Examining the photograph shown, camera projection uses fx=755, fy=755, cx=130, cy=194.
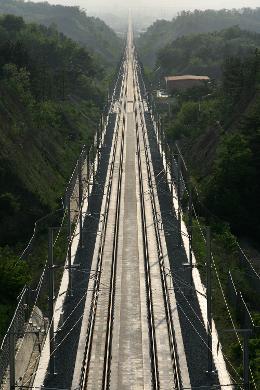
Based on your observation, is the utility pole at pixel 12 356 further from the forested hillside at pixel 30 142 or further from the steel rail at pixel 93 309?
the forested hillside at pixel 30 142

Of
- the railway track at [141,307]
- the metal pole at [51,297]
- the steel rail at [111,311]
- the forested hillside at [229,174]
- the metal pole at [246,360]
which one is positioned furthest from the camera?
the forested hillside at [229,174]

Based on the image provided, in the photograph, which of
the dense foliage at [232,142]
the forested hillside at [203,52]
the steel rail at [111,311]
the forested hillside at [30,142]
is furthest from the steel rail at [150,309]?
the forested hillside at [203,52]

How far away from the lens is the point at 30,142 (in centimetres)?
6131

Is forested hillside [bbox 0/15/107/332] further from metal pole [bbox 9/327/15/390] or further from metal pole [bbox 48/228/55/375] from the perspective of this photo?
metal pole [bbox 9/327/15/390]

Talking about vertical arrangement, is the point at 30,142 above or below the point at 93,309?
above

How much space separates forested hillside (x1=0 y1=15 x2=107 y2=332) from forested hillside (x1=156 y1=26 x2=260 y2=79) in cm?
3759

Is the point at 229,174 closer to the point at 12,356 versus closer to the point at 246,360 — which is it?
the point at 246,360

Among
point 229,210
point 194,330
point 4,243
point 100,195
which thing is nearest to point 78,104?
point 100,195

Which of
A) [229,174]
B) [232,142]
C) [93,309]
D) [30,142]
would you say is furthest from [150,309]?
[30,142]

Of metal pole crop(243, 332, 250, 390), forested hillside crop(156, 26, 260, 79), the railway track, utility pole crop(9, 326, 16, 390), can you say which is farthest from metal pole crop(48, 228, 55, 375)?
forested hillside crop(156, 26, 260, 79)

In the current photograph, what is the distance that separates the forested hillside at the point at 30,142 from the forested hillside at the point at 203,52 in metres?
37.6

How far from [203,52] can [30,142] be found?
11372cm

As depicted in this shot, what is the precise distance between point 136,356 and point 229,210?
24.0m

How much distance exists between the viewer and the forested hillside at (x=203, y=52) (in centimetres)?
15300
